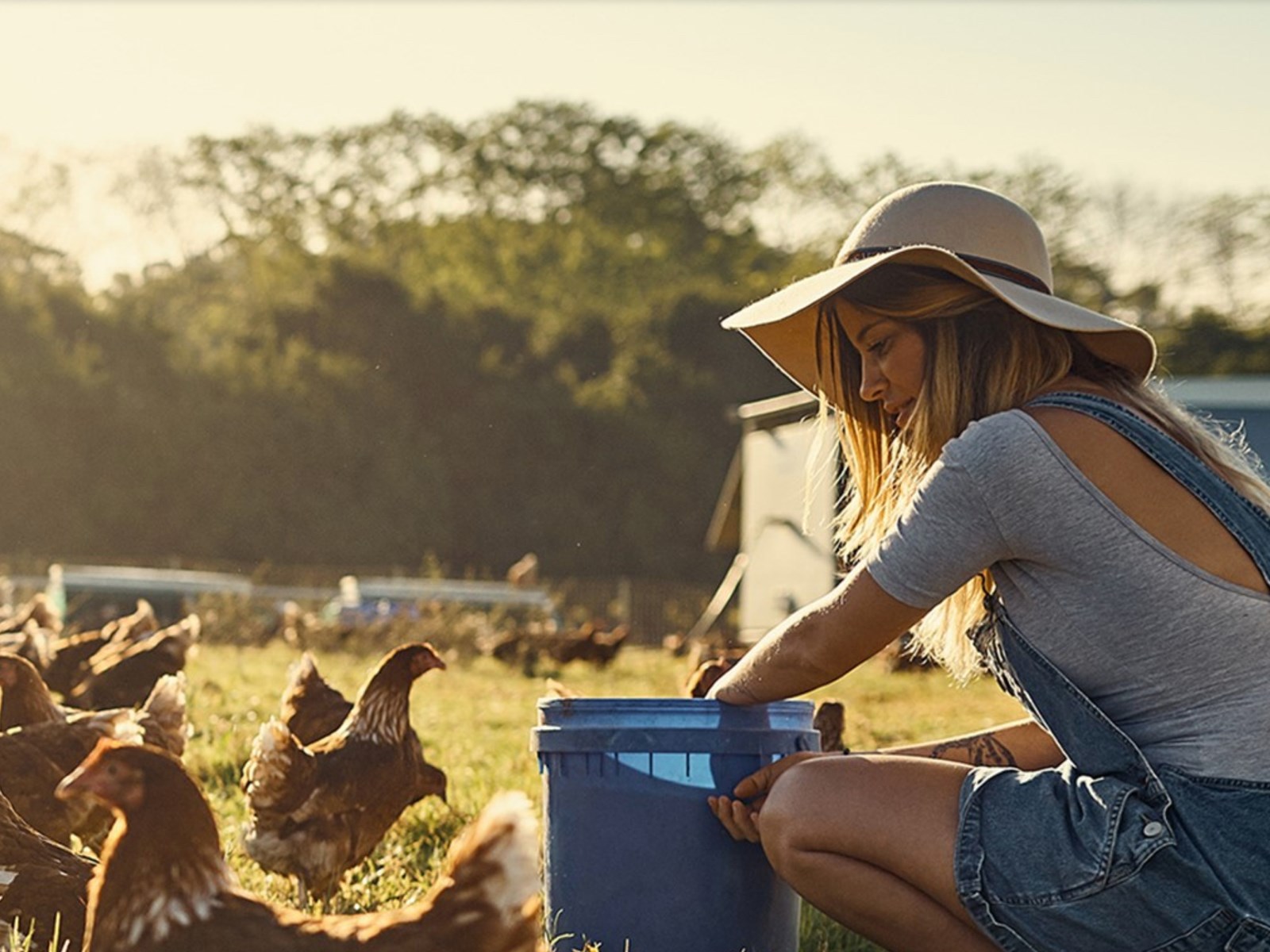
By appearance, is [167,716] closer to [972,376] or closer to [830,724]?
[830,724]

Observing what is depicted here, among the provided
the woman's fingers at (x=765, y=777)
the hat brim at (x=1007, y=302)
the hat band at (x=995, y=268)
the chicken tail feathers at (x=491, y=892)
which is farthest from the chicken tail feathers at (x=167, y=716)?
the hat band at (x=995, y=268)

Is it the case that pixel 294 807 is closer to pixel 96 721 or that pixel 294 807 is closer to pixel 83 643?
pixel 96 721

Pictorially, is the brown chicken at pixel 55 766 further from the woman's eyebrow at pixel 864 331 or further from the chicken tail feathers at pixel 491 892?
the woman's eyebrow at pixel 864 331

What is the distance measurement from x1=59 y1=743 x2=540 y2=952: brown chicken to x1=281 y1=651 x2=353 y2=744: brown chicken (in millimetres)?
3616

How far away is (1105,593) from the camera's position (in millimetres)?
3168

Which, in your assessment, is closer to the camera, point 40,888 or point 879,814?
point 879,814

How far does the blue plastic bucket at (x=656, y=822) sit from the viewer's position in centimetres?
371

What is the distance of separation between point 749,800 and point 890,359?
102 centimetres

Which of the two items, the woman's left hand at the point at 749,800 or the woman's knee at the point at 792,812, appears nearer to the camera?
the woman's knee at the point at 792,812

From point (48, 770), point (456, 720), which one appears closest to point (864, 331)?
point (48, 770)

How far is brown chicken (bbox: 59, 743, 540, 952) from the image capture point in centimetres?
288

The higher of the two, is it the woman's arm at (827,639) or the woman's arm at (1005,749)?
the woman's arm at (827,639)

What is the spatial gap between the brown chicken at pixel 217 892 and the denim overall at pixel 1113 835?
927 millimetres

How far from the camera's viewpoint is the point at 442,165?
147ft
